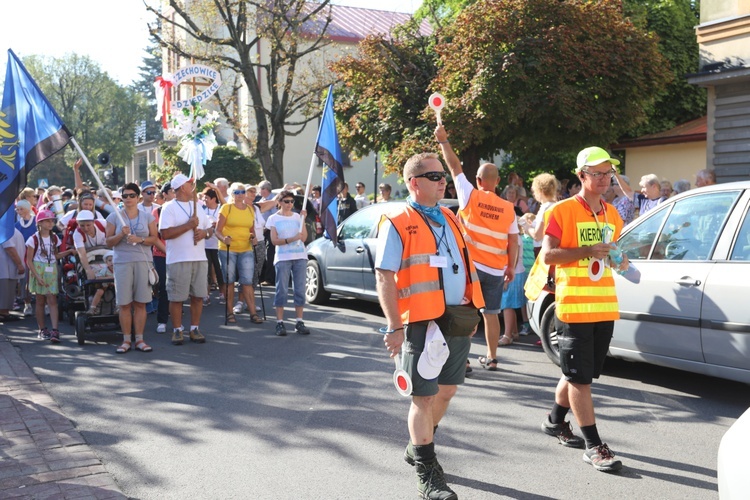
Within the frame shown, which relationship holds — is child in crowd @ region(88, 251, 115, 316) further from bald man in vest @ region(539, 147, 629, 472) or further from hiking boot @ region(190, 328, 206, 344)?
bald man in vest @ region(539, 147, 629, 472)

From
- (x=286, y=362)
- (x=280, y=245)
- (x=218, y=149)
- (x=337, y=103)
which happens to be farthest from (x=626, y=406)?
(x=218, y=149)

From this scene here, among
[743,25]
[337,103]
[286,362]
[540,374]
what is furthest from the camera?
[337,103]

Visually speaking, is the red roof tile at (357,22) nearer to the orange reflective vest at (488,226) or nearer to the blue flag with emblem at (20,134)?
the blue flag with emblem at (20,134)

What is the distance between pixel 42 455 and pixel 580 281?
146 inches

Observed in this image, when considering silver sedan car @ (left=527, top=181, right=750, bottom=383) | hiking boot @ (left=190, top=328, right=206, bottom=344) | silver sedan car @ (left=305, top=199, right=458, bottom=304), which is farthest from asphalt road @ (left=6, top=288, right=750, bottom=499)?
silver sedan car @ (left=305, top=199, right=458, bottom=304)

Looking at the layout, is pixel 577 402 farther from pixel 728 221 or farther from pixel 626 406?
pixel 728 221

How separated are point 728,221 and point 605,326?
2000mm

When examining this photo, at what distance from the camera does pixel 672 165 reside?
23.2 m

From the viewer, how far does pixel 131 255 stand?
8656 mm

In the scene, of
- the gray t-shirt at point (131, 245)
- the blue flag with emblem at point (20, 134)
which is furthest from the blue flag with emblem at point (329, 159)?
the blue flag with emblem at point (20, 134)

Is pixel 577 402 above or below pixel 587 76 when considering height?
below

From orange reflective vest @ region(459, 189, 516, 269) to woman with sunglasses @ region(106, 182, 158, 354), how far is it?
3718mm

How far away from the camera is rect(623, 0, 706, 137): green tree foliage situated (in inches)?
988

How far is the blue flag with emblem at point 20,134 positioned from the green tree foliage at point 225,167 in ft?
73.9
